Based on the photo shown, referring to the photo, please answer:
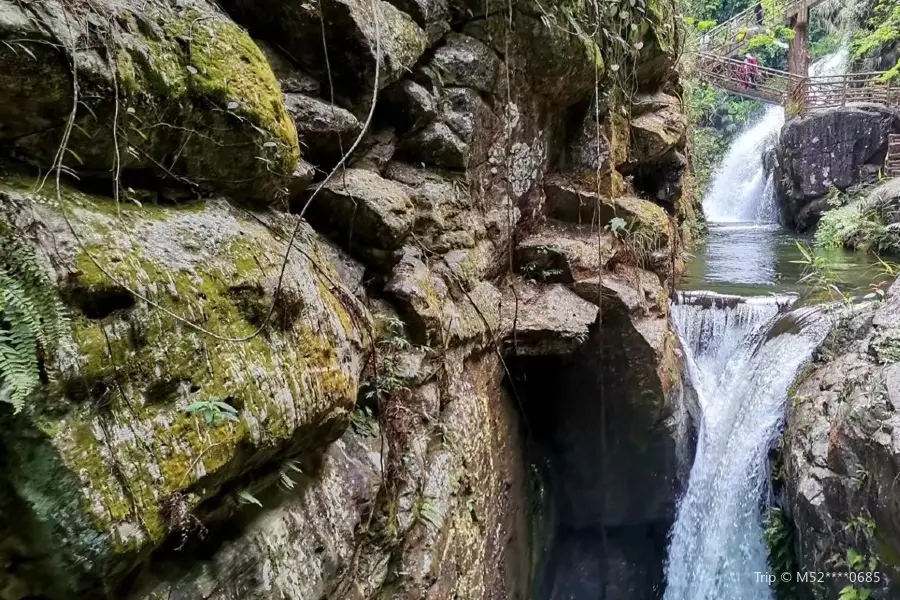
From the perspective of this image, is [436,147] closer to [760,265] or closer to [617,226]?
[617,226]

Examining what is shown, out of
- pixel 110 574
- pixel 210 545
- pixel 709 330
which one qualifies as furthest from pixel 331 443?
pixel 709 330

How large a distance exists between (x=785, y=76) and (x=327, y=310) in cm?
1866

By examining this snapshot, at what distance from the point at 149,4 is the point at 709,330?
7.12 metres

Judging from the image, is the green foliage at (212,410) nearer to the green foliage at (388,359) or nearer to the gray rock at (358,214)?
the green foliage at (388,359)

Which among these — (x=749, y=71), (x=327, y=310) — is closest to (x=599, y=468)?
(x=327, y=310)

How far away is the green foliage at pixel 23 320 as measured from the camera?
162 cm

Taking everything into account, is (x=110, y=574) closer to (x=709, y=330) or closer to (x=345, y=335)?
(x=345, y=335)

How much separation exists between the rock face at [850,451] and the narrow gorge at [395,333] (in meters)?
0.03

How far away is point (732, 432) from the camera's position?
671cm

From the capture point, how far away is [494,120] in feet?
18.2

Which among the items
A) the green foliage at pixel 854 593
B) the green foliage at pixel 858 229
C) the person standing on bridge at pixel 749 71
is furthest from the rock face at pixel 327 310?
the person standing on bridge at pixel 749 71

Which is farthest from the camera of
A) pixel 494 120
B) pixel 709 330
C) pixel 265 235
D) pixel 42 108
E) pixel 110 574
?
pixel 709 330

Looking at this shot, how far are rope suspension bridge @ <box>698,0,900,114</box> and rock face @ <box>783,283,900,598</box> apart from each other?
41.0 ft

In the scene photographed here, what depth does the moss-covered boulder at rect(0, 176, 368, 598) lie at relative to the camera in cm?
174
